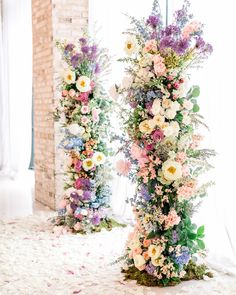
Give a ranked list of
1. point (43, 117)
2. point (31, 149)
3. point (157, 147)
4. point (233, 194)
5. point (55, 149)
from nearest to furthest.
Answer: point (157, 147) < point (233, 194) < point (55, 149) < point (43, 117) < point (31, 149)

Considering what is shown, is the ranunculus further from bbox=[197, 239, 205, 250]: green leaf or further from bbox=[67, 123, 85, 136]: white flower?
bbox=[197, 239, 205, 250]: green leaf

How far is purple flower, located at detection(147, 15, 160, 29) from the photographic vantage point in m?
3.11

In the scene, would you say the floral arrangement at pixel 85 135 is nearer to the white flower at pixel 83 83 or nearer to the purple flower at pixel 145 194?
the white flower at pixel 83 83

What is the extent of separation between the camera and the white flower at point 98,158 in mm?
4551

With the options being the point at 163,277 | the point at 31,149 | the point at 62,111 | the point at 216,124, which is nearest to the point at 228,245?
the point at 163,277

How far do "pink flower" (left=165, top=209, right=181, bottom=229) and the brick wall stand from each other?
2.42m

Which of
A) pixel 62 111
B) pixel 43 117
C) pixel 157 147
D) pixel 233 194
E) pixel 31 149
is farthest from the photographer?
pixel 31 149

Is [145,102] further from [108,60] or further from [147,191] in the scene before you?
[108,60]

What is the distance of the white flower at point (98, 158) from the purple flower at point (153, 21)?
1.73 metres

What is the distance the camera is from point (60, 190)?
552cm

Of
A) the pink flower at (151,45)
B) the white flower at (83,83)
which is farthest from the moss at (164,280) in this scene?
the white flower at (83,83)

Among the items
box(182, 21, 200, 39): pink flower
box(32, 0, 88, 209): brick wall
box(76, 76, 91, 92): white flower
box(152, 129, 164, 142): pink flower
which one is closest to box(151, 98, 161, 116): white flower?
box(152, 129, 164, 142): pink flower

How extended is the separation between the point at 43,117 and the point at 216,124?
281 centimetres

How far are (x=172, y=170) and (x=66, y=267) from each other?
1185 millimetres
